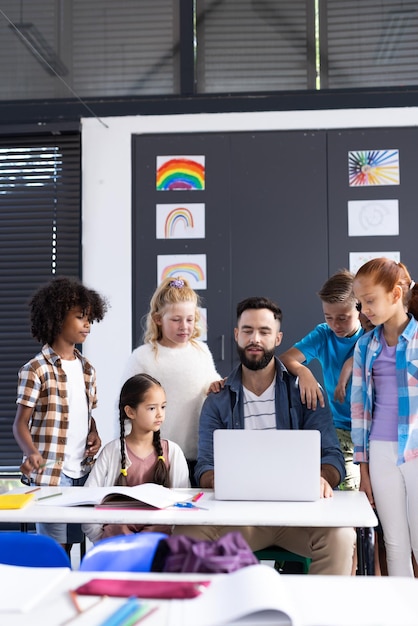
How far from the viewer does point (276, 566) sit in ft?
10.8

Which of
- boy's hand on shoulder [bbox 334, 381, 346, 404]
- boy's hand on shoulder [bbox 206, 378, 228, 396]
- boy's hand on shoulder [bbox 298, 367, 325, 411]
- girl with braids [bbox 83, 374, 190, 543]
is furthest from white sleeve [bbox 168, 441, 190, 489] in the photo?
boy's hand on shoulder [bbox 334, 381, 346, 404]

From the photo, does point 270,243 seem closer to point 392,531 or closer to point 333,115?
point 333,115

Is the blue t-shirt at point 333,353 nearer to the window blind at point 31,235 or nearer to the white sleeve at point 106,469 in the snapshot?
the white sleeve at point 106,469

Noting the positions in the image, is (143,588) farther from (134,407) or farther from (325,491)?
(134,407)

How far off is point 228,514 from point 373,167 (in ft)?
10.7

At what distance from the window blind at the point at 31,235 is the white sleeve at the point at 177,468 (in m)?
2.36

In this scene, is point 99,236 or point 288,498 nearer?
point 288,498

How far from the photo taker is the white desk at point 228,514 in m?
2.22

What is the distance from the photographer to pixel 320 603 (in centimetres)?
147

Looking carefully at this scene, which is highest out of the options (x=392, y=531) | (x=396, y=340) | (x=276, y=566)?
(x=396, y=340)

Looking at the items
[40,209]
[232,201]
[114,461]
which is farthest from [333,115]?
[114,461]

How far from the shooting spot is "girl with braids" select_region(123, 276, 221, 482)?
11.1ft

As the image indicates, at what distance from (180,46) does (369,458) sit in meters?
3.39

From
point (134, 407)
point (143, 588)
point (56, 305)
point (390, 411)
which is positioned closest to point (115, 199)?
point (56, 305)
